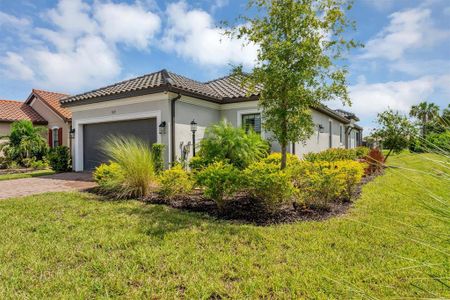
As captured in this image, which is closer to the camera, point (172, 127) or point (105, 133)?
point (172, 127)

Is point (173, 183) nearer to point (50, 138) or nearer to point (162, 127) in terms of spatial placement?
point (162, 127)

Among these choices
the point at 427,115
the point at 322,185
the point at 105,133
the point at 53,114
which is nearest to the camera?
the point at 427,115

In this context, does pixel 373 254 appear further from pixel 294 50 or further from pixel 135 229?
pixel 294 50

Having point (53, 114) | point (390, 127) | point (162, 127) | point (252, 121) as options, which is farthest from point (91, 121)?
point (390, 127)

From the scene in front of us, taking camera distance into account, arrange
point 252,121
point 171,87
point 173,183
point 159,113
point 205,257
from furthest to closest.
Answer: point 252,121 → point 159,113 → point 171,87 → point 173,183 → point 205,257

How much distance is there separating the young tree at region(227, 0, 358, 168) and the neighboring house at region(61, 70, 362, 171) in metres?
2.47

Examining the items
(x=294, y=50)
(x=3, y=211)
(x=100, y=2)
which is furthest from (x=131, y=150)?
(x=100, y=2)

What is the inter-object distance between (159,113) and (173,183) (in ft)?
14.6

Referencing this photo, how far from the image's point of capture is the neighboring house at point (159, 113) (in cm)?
1025

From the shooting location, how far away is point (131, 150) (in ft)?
23.9

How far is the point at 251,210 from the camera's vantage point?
592cm

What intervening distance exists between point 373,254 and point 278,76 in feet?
12.9

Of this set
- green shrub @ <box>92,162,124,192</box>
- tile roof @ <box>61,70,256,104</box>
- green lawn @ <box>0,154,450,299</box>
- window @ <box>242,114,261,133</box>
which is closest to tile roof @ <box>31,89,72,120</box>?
tile roof @ <box>61,70,256,104</box>

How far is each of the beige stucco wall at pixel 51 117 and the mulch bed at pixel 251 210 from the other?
14641 mm
